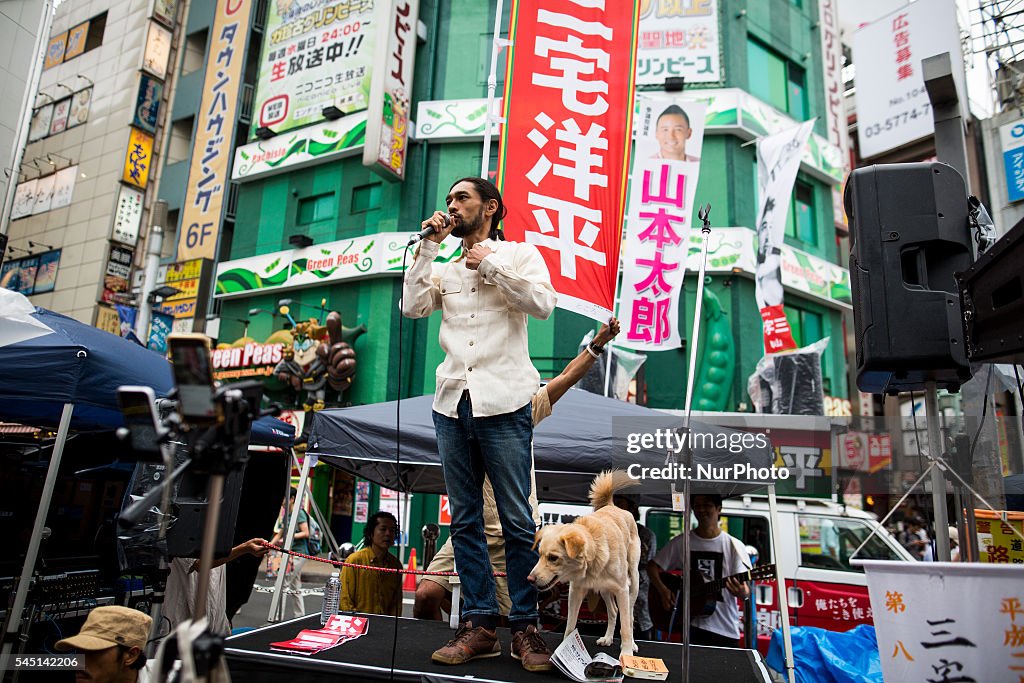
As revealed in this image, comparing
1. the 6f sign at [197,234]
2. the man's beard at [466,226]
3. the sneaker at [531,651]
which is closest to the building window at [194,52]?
the 6f sign at [197,234]

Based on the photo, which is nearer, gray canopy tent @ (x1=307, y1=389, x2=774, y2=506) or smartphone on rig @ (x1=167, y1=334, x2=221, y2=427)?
smartphone on rig @ (x1=167, y1=334, x2=221, y2=427)

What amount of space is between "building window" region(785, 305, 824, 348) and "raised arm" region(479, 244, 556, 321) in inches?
551

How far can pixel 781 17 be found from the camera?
1762cm

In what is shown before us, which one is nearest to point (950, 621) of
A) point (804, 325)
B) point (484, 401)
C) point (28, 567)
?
point (484, 401)

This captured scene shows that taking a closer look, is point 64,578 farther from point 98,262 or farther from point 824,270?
point 98,262

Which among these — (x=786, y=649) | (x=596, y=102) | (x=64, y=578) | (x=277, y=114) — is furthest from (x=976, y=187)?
(x=64, y=578)

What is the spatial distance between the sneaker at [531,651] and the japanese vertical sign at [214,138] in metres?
18.1

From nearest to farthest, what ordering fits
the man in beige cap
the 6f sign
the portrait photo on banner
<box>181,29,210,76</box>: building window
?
the man in beige cap → the portrait photo on banner → the 6f sign → <box>181,29,210,76</box>: building window

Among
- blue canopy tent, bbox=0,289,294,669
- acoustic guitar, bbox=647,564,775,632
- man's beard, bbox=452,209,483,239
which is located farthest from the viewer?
acoustic guitar, bbox=647,564,775,632

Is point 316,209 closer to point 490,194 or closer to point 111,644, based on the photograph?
point 490,194

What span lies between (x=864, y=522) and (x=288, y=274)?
1419cm

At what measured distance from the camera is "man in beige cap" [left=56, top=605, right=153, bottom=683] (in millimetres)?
2902

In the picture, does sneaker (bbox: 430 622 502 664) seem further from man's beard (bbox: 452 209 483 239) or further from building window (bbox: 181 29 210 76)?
building window (bbox: 181 29 210 76)

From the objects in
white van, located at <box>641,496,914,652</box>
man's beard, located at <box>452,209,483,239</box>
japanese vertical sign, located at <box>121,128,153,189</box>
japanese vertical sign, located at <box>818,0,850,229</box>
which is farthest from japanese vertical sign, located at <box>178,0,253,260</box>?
man's beard, located at <box>452,209,483,239</box>
